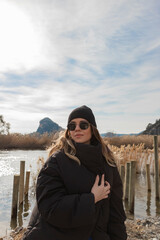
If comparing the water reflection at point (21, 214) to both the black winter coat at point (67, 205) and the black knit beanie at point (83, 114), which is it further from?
the black knit beanie at point (83, 114)

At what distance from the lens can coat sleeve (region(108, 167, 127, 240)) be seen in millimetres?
2072

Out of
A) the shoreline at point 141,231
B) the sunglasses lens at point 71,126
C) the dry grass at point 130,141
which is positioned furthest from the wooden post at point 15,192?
the dry grass at point 130,141

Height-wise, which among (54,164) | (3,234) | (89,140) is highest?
(89,140)

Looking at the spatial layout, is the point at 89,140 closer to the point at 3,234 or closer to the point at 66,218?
the point at 66,218

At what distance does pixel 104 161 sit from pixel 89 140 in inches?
11.2

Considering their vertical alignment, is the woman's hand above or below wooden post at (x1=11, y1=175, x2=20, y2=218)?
above

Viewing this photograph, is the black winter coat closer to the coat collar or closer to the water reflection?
the coat collar

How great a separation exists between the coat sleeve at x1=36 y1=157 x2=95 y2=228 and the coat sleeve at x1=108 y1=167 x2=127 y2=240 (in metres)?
0.42

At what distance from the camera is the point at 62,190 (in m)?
1.77

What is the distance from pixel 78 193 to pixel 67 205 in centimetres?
17

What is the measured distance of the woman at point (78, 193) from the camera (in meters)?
1.71

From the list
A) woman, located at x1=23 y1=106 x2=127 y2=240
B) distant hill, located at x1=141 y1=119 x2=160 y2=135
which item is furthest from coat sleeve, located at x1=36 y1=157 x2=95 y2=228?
distant hill, located at x1=141 y1=119 x2=160 y2=135

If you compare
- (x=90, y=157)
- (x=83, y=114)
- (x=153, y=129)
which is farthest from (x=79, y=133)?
(x=153, y=129)

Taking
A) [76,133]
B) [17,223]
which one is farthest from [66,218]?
[17,223]
